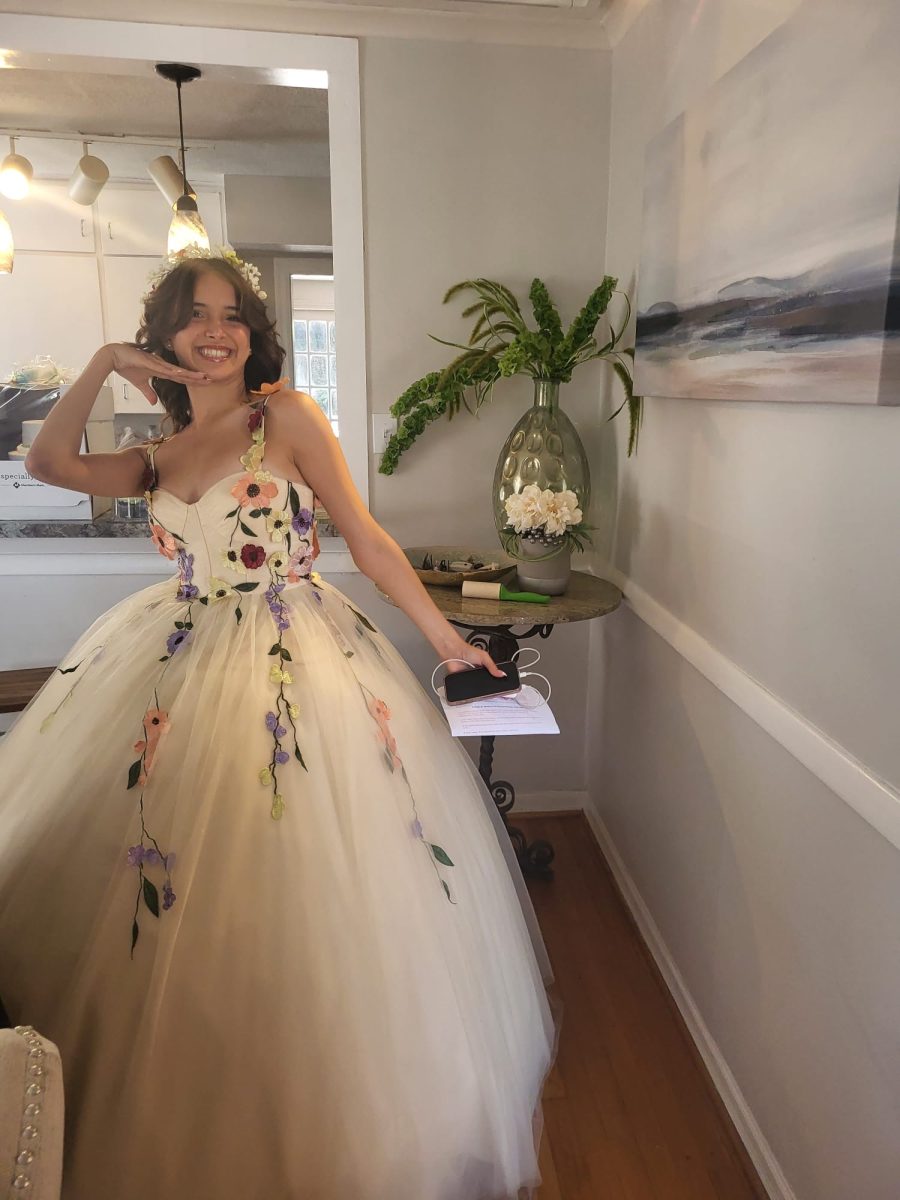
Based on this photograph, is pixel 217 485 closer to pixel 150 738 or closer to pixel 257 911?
pixel 150 738

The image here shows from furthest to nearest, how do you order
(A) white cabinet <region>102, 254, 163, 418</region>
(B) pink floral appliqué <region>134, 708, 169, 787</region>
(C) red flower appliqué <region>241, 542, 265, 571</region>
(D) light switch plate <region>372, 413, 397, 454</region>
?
(A) white cabinet <region>102, 254, 163, 418</region> < (D) light switch plate <region>372, 413, 397, 454</region> < (C) red flower appliqué <region>241, 542, 265, 571</region> < (B) pink floral appliqué <region>134, 708, 169, 787</region>

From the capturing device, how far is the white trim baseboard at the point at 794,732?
1.06 metres

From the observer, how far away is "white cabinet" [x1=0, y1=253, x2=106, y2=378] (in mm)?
4574

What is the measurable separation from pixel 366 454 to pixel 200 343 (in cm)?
89

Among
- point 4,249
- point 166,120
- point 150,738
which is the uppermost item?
point 166,120

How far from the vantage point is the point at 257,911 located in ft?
3.74

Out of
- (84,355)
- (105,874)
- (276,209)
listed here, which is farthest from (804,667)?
(84,355)

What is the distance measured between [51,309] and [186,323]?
3897mm

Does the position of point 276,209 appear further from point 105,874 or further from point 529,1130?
point 529,1130

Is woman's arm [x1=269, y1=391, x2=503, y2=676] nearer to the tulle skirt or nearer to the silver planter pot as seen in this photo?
the tulle skirt

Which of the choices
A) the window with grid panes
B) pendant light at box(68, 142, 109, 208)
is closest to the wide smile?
pendant light at box(68, 142, 109, 208)

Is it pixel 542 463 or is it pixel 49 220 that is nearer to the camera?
pixel 542 463

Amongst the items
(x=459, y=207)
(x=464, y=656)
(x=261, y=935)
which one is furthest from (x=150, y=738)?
(x=459, y=207)

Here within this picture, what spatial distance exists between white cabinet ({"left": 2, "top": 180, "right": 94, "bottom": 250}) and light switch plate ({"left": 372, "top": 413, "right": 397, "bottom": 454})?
10.8ft
